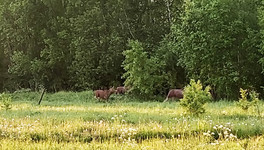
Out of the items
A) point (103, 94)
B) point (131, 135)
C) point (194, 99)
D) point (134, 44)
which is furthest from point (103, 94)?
point (131, 135)

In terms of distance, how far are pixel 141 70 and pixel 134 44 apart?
190 cm

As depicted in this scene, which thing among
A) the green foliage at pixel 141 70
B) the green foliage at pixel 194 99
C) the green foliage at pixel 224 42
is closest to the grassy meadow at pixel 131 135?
the green foliage at pixel 194 99

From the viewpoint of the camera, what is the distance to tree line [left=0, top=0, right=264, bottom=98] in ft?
70.8

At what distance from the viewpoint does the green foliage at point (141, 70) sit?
25.2 m

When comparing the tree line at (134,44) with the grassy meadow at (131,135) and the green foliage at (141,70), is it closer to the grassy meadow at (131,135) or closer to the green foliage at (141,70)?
the green foliage at (141,70)

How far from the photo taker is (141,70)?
25.4 m

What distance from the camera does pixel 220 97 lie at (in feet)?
81.5

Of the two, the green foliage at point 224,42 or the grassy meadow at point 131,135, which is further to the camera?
the green foliage at point 224,42

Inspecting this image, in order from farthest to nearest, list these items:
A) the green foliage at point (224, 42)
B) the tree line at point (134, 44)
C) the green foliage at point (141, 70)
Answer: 1. the green foliage at point (141, 70)
2. the tree line at point (134, 44)
3. the green foliage at point (224, 42)

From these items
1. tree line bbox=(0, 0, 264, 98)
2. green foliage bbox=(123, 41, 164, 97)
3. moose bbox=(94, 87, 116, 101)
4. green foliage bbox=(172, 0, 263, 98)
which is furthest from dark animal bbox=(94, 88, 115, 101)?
green foliage bbox=(172, 0, 263, 98)

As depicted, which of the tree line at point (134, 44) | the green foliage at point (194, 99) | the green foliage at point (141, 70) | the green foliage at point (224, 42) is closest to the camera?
the green foliage at point (194, 99)

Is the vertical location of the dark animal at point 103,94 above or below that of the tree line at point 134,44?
below

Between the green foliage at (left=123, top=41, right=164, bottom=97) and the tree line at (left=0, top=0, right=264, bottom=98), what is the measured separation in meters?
0.07

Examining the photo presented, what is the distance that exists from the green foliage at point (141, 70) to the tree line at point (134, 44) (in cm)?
7
